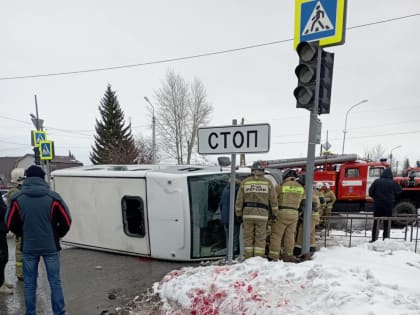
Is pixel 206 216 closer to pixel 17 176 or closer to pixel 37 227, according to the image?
pixel 37 227

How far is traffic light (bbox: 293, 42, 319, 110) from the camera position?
13.5 feet

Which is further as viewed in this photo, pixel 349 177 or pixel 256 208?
pixel 349 177

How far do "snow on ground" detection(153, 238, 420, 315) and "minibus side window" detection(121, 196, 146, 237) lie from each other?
6.18 ft

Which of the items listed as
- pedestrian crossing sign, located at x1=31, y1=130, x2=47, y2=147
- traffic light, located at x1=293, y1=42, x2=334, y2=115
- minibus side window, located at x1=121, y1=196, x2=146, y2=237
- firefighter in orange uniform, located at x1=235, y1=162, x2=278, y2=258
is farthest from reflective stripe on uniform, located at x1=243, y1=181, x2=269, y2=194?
pedestrian crossing sign, located at x1=31, y1=130, x2=47, y2=147

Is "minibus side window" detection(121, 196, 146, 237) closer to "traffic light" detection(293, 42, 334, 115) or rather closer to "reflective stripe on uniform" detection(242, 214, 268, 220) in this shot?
"reflective stripe on uniform" detection(242, 214, 268, 220)

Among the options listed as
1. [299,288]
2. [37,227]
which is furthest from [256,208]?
[37,227]

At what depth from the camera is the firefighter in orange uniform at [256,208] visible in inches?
198

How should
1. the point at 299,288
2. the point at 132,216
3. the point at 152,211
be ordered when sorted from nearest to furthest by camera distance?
the point at 299,288, the point at 152,211, the point at 132,216

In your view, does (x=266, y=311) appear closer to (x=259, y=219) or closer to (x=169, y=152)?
(x=259, y=219)

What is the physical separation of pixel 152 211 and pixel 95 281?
1497 millimetres

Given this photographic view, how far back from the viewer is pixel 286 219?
531 cm

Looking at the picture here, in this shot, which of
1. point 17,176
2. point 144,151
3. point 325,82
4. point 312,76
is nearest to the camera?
point 312,76

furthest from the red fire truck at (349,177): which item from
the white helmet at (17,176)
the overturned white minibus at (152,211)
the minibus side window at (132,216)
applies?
the white helmet at (17,176)

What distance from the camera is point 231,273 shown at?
3.87m
